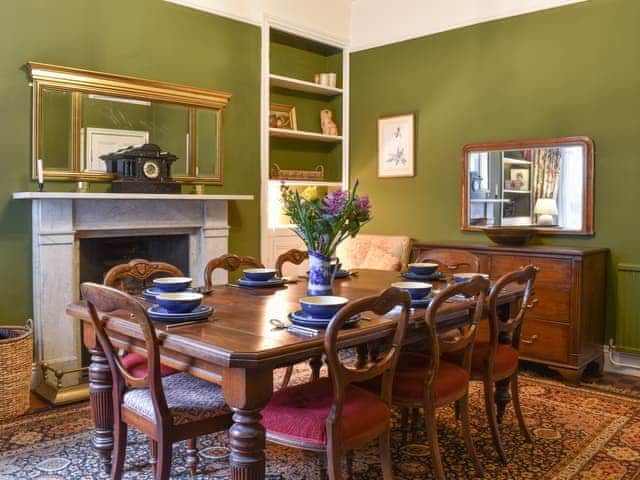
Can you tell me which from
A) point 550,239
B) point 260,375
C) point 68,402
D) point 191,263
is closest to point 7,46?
point 191,263

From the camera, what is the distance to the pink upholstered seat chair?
16.5 feet

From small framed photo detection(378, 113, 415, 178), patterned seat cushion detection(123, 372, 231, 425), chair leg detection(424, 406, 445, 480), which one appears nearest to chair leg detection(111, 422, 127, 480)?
patterned seat cushion detection(123, 372, 231, 425)

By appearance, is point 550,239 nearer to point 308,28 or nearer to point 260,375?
point 308,28

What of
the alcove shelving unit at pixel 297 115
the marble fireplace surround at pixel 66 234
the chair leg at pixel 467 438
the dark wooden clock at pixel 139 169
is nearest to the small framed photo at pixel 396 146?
the alcove shelving unit at pixel 297 115

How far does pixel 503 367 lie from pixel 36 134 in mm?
3134

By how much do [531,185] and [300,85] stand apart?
7.53 ft

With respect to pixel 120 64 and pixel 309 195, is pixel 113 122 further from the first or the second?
pixel 309 195

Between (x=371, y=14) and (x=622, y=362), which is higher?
(x=371, y=14)

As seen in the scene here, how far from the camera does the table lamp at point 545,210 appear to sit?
4.50 meters

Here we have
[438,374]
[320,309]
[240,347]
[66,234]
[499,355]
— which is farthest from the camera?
[66,234]

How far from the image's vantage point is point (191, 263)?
15.3ft

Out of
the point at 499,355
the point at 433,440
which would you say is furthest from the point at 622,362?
the point at 433,440

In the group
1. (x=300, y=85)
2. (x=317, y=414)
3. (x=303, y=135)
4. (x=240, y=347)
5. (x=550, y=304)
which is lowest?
(x=317, y=414)

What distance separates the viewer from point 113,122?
4145 millimetres
